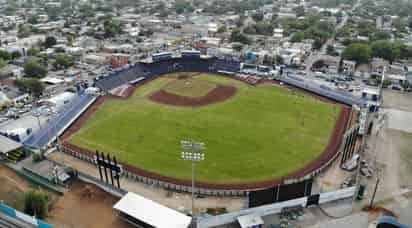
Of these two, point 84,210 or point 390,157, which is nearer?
point 84,210

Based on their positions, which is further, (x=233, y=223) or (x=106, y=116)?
(x=106, y=116)

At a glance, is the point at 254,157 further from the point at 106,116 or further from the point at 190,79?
the point at 190,79

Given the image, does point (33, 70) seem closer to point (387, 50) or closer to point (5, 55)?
point (5, 55)

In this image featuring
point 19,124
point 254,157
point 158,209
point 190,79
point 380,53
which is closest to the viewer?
point 158,209

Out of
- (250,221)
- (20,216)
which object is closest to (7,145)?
(20,216)

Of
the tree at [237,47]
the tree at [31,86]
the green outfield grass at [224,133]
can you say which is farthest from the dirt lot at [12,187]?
the tree at [237,47]

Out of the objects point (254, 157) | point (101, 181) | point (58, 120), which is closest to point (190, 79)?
point (58, 120)

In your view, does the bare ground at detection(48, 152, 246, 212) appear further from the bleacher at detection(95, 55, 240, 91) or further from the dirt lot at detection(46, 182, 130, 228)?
the bleacher at detection(95, 55, 240, 91)
